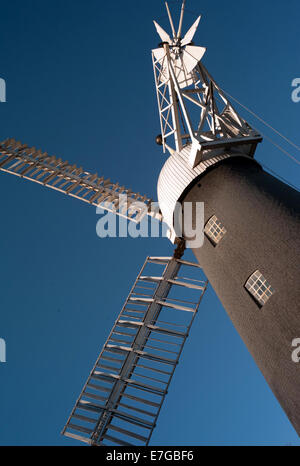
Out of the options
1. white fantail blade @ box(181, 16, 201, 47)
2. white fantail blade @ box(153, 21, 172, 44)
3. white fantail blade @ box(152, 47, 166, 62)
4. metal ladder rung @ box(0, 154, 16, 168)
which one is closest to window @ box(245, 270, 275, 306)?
white fantail blade @ box(152, 47, 166, 62)

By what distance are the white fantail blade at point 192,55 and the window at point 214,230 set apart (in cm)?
820

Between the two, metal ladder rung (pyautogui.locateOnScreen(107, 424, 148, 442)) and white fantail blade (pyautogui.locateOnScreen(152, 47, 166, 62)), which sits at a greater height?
white fantail blade (pyautogui.locateOnScreen(152, 47, 166, 62))

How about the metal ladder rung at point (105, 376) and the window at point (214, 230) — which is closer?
the window at point (214, 230)

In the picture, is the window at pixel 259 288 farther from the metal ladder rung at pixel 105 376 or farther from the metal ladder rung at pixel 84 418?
the metal ladder rung at pixel 84 418

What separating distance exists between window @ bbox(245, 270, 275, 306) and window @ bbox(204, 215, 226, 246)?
2.06 m

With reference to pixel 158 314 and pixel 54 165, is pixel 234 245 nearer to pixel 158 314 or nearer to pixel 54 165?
pixel 158 314

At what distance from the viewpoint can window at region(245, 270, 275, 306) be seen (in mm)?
9617

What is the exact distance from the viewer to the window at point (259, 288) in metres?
9.62

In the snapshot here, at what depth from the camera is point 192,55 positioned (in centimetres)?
1638

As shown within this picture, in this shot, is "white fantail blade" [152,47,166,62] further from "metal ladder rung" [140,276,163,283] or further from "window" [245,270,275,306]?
"window" [245,270,275,306]

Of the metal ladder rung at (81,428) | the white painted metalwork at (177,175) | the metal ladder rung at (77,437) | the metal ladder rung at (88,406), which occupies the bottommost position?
the metal ladder rung at (77,437)

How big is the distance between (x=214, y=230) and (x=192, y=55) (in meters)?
9.04

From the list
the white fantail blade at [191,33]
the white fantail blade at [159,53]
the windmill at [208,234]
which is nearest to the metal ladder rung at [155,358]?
the windmill at [208,234]
